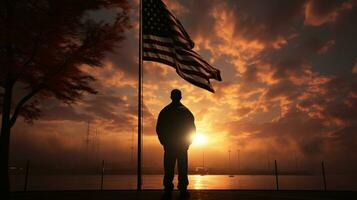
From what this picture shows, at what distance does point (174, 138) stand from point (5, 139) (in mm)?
8341

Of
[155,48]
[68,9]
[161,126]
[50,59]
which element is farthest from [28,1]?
[161,126]

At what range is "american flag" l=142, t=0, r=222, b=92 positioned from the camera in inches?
395

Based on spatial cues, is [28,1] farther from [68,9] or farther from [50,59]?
[50,59]

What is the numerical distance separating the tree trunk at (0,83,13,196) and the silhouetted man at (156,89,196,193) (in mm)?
7642

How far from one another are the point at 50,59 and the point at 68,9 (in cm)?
214

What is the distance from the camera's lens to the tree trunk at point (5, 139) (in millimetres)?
10883

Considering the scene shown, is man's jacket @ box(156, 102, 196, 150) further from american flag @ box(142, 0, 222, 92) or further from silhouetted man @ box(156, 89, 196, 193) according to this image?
american flag @ box(142, 0, 222, 92)

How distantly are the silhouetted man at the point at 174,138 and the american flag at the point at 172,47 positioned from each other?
3098mm

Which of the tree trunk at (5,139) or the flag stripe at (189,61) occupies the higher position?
the flag stripe at (189,61)

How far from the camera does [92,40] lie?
1186cm

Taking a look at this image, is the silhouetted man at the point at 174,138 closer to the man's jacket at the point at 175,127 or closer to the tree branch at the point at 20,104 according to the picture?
the man's jacket at the point at 175,127

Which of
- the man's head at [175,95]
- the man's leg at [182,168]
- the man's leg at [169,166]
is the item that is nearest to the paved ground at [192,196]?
the man's leg at [182,168]

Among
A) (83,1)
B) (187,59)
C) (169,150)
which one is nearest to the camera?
(169,150)

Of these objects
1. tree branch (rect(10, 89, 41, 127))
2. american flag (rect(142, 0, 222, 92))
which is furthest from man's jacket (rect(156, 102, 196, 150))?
tree branch (rect(10, 89, 41, 127))
